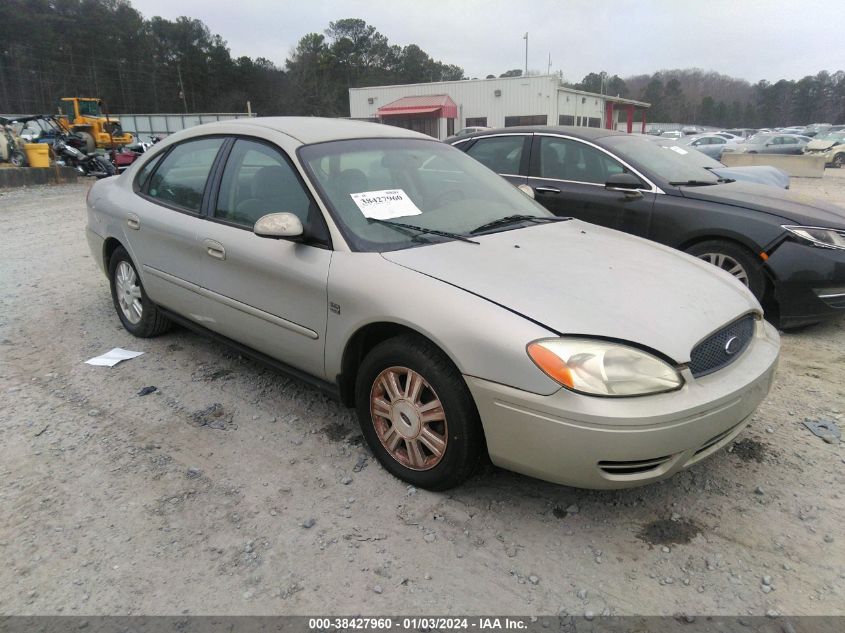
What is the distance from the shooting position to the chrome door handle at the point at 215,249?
3.30 metres

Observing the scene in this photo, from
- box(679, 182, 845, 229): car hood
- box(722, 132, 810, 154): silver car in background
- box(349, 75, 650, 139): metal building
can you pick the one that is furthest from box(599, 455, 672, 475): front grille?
box(349, 75, 650, 139): metal building

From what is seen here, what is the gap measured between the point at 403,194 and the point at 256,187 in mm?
856

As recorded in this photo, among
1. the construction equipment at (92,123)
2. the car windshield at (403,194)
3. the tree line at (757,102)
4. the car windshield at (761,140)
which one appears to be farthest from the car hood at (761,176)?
the tree line at (757,102)

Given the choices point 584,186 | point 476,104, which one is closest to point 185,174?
point 584,186

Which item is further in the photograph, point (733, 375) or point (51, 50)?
point (51, 50)

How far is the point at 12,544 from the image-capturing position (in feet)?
7.59

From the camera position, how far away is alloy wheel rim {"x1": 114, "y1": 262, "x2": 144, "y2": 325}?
14.2 feet

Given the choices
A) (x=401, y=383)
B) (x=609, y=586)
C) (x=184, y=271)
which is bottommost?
(x=609, y=586)

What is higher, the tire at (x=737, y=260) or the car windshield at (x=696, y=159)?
the car windshield at (x=696, y=159)

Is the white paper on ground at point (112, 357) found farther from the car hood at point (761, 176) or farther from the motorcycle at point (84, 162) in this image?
the motorcycle at point (84, 162)

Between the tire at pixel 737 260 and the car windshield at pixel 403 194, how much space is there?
1890mm

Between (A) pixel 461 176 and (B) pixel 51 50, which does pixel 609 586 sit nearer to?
(A) pixel 461 176

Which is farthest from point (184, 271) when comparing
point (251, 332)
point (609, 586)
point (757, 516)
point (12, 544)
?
point (757, 516)

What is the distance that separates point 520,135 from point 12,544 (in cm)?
525
